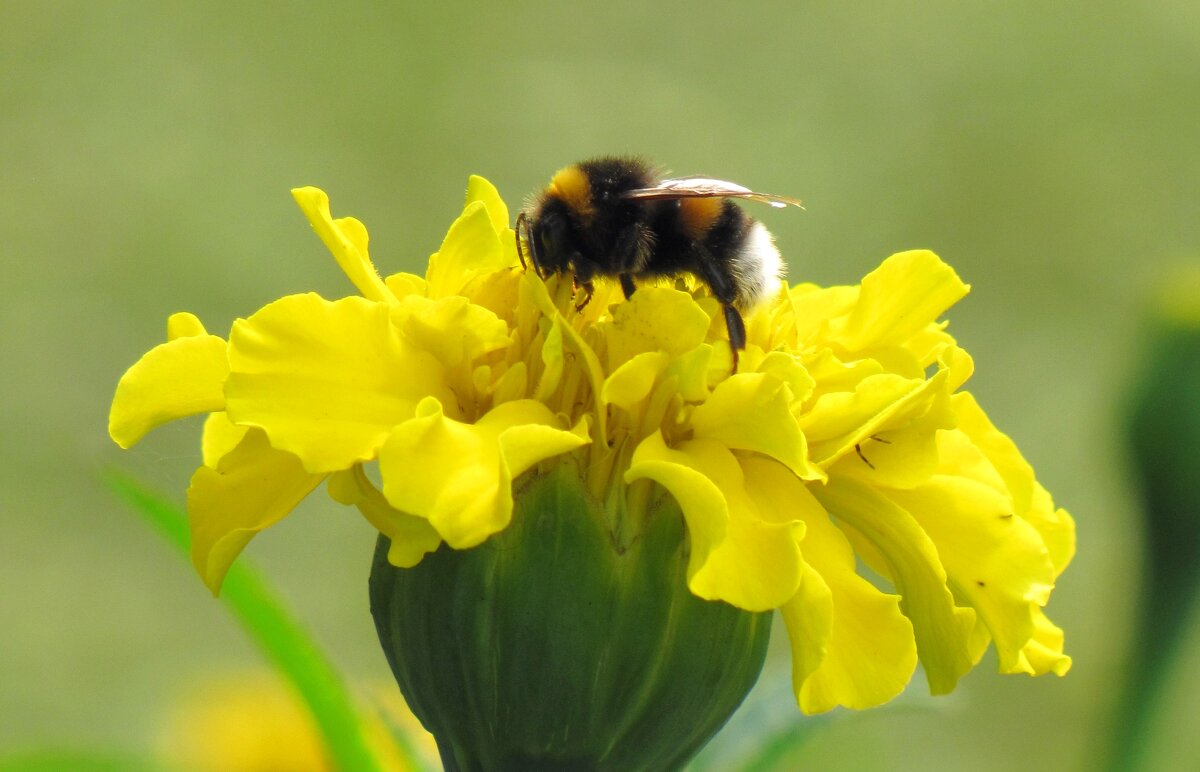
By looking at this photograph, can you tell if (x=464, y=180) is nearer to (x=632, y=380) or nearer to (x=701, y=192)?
(x=701, y=192)

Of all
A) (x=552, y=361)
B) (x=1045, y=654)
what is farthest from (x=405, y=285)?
(x=1045, y=654)

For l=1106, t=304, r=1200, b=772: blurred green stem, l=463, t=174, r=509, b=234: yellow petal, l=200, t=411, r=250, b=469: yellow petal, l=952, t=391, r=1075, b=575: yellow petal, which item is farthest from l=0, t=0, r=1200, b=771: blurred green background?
l=200, t=411, r=250, b=469: yellow petal

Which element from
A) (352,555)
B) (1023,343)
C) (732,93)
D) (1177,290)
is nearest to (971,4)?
(732,93)

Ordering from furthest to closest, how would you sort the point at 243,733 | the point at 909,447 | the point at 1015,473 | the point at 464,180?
1. the point at 464,180
2. the point at 243,733
3. the point at 1015,473
4. the point at 909,447

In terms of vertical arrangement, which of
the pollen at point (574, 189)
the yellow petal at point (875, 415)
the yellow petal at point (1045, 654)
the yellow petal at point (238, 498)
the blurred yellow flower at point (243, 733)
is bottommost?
the blurred yellow flower at point (243, 733)

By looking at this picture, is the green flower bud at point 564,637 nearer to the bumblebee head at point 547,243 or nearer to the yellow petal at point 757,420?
the yellow petal at point 757,420

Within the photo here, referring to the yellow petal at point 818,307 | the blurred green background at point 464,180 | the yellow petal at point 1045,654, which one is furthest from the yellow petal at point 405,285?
the blurred green background at point 464,180
